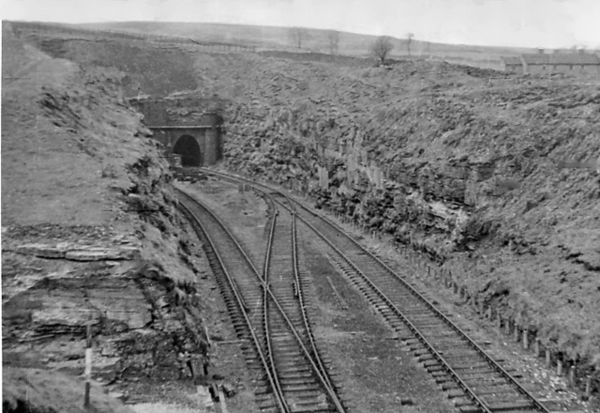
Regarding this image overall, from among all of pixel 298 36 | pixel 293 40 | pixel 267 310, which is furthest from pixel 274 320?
pixel 293 40

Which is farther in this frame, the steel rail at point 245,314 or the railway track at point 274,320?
the railway track at point 274,320

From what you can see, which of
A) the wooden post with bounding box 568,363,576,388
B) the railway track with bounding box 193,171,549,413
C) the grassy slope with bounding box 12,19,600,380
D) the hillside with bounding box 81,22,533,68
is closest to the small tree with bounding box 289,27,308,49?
the hillside with bounding box 81,22,533,68

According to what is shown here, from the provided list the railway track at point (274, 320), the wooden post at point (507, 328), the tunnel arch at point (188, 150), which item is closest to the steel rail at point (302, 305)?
the railway track at point (274, 320)

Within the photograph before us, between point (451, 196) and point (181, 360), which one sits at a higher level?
point (451, 196)

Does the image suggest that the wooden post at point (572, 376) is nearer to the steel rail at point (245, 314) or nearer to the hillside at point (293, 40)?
the steel rail at point (245, 314)

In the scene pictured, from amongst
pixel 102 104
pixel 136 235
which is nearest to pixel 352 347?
pixel 136 235

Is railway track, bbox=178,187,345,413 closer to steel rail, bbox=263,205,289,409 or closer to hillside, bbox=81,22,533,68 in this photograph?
steel rail, bbox=263,205,289,409

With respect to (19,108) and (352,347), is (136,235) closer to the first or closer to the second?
(352,347)

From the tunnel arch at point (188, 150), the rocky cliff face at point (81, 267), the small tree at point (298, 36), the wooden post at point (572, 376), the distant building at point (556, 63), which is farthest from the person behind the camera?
the small tree at point (298, 36)
